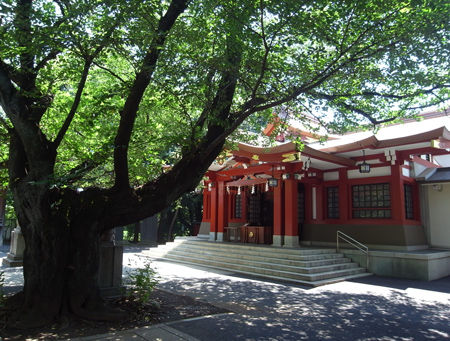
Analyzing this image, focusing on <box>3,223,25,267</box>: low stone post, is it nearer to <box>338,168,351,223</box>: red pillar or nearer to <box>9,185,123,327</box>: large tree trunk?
<box>9,185,123,327</box>: large tree trunk

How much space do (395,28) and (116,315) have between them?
6.73 m

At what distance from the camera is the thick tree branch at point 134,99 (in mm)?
5930

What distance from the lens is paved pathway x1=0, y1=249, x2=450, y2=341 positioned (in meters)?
5.37

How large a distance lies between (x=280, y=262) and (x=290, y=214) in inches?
92.6

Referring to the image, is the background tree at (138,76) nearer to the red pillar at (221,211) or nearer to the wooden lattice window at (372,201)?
the wooden lattice window at (372,201)

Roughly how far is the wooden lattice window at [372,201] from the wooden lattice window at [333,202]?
2.58ft

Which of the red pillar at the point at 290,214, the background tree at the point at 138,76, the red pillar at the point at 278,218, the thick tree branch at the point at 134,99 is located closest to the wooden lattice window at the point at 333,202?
the red pillar at the point at 290,214

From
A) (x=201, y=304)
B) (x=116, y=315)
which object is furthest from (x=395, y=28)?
(x=116, y=315)


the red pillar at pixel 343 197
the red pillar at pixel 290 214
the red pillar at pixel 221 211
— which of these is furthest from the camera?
the red pillar at pixel 221 211

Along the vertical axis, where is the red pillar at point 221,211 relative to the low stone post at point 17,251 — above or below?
above

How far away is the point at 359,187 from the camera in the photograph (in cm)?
1382

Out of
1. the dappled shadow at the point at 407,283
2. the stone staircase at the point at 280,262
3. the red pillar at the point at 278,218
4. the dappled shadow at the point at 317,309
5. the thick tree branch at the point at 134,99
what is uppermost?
the thick tree branch at the point at 134,99

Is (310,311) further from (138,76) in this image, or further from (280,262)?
(138,76)

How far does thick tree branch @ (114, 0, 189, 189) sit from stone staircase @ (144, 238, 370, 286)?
6.20m
